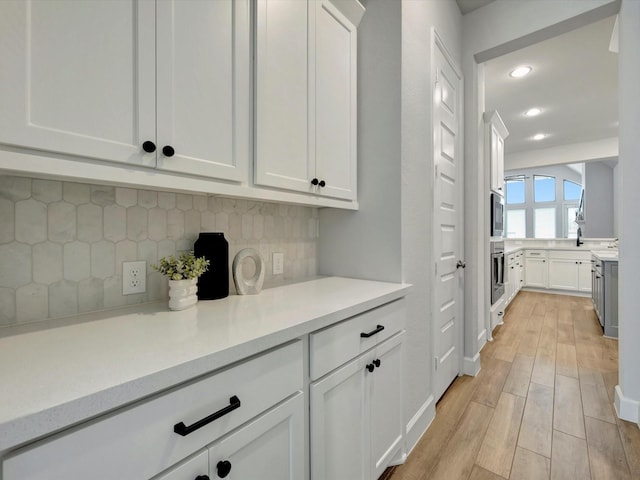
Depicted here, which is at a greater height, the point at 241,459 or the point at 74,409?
the point at 74,409

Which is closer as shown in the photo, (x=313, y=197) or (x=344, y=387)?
(x=344, y=387)

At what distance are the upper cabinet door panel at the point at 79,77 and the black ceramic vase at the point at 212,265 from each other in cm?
41

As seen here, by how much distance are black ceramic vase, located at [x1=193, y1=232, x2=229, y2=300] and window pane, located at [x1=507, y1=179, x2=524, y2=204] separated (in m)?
10.0

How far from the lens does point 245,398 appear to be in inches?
28.8

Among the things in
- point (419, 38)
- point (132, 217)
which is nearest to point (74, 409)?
point (132, 217)

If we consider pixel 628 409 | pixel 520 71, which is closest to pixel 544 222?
pixel 520 71

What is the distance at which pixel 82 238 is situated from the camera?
0.95 metres

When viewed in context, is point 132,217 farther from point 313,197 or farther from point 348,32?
point 348,32

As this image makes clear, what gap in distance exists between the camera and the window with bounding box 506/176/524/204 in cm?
882

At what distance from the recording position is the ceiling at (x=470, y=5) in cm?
245

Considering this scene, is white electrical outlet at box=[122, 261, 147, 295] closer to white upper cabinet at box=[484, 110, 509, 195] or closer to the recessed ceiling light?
white upper cabinet at box=[484, 110, 509, 195]

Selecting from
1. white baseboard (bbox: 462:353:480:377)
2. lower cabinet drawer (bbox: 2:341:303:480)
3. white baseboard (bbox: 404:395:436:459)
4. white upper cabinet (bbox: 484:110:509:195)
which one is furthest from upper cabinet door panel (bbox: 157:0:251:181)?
white upper cabinet (bbox: 484:110:509:195)

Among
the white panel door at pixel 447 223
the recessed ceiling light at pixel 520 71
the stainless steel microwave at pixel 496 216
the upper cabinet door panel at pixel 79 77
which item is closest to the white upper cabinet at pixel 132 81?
the upper cabinet door panel at pixel 79 77

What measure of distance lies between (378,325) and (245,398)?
678 millimetres
